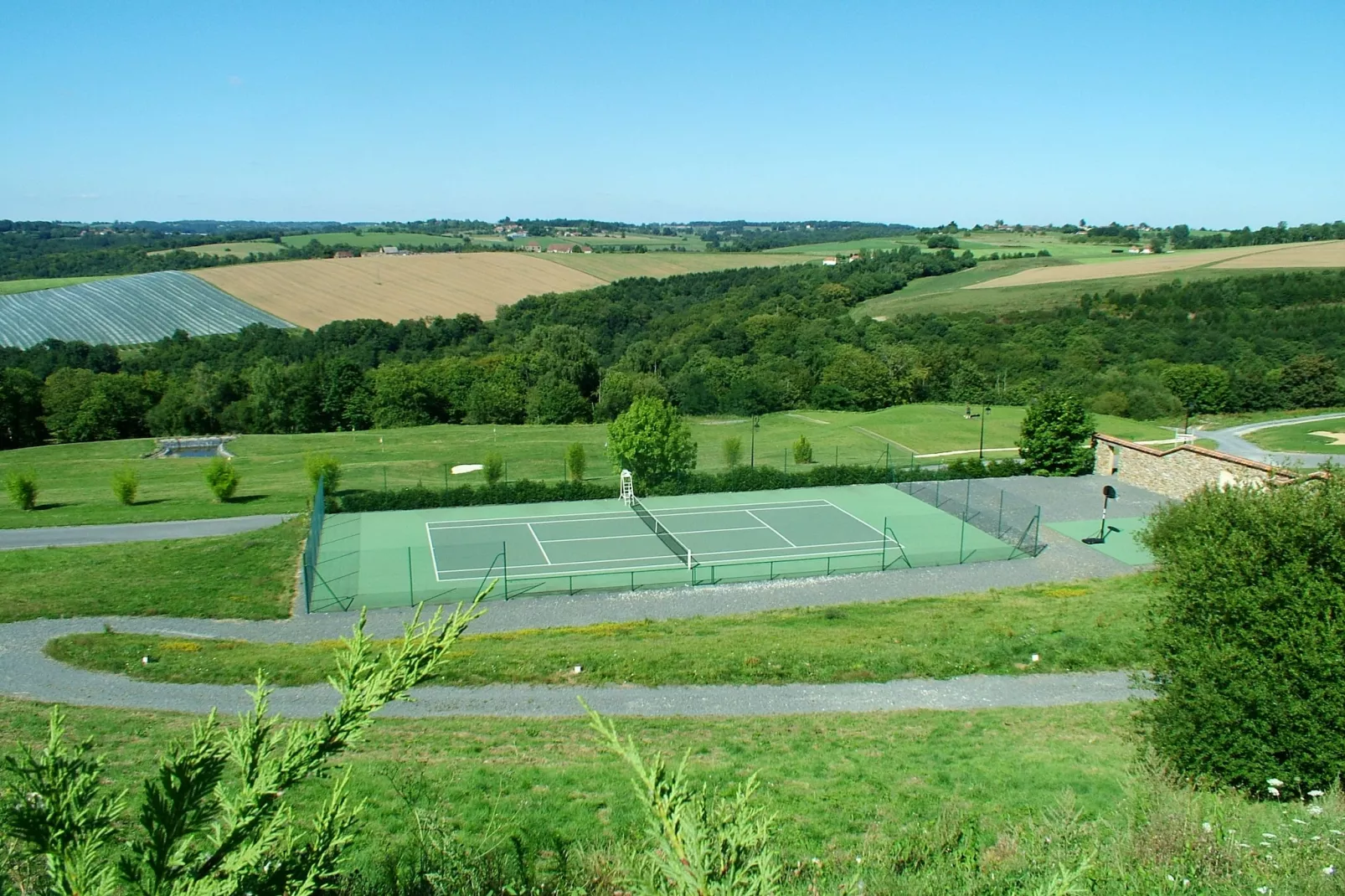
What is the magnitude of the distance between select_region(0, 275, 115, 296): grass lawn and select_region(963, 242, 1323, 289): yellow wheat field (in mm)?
95256

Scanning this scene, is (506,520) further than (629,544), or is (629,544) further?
(506,520)

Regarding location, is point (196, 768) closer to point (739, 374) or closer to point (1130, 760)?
point (1130, 760)

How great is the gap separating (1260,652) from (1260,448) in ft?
140

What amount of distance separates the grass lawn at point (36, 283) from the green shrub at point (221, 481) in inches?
2757

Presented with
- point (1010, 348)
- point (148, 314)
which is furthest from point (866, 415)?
point (148, 314)

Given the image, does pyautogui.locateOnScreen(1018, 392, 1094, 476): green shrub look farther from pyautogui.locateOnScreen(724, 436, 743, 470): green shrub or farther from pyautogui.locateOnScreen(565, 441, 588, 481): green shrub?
pyautogui.locateOnScreen(565, 441, 588, 481): green shrub

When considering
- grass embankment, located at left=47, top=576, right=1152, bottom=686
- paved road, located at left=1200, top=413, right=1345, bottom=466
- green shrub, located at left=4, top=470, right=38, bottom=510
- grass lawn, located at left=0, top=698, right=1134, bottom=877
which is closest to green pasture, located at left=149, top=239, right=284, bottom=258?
green shrub, located at left=4, top=470, right=38, bottom=510

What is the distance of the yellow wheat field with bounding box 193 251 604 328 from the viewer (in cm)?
9106

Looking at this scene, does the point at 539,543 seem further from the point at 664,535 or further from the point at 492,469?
the point at 492,469

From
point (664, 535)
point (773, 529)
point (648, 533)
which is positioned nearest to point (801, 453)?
point (773, 529)

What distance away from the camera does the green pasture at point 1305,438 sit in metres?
45.9

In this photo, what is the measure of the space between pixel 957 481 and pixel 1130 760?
26.6 metres

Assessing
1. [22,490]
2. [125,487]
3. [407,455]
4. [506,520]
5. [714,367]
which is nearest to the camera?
[506,520]

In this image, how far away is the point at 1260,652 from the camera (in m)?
11.1
